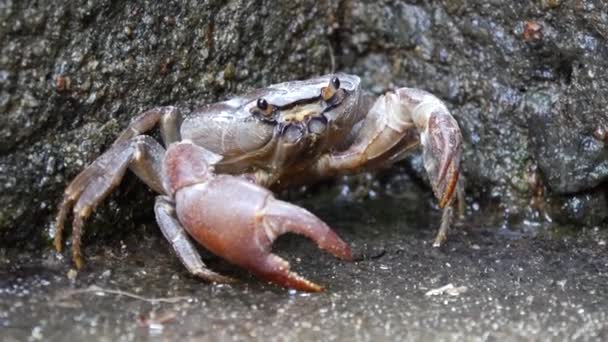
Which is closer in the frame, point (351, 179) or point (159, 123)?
point (159, 123)

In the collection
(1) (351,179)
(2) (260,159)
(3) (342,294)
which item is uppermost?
(2) (260,159)

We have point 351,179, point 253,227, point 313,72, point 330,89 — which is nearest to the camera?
point 253,227

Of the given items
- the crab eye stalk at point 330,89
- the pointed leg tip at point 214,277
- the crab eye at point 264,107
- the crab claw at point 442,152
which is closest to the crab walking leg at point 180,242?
the pointed leg tip at point 214,277

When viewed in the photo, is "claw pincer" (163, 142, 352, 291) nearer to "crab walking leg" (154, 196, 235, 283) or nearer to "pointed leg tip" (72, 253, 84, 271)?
"crab walking leg" (154, 196, 235, 283)

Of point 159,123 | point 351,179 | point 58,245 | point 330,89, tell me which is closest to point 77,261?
point 58,245

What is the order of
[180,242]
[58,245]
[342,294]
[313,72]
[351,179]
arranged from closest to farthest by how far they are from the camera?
[342,294] → [180,242] → [58,245] → [313,72] → [351,179]

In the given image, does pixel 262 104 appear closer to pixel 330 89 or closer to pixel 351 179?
pixel 330 89
